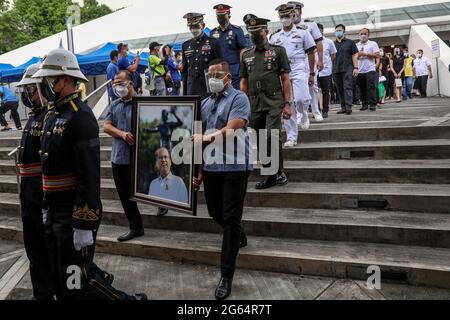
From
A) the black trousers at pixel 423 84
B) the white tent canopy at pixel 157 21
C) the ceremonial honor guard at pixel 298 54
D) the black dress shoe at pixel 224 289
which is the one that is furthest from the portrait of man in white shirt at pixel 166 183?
the white tent canopy at pixel 157 21

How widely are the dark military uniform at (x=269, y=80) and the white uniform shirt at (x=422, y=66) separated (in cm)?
1196

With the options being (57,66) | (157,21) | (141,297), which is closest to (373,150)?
(141,297)

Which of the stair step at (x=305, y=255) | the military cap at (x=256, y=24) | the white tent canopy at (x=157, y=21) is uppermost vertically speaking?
the white tent canopy at (x=157, y=21)

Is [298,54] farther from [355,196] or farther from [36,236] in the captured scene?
[36,236]

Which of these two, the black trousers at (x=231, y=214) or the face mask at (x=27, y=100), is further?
the face mask at (x=27, y=100)

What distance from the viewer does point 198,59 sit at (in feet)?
19.6

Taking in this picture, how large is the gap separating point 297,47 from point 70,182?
4.54m

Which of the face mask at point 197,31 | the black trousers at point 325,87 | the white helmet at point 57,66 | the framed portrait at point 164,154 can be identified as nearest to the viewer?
the white helmet at point 57,66

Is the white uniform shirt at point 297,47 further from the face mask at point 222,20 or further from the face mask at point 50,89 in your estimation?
the face mask at point 50,89

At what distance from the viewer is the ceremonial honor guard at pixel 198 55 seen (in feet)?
19.4

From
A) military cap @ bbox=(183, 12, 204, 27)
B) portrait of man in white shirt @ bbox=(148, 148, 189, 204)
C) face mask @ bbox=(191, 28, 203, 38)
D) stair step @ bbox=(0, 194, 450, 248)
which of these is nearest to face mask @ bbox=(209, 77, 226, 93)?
portrait of man in white shirt @ bbox=(148, 148, 189, 204)

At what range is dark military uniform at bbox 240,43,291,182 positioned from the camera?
5.34 metres

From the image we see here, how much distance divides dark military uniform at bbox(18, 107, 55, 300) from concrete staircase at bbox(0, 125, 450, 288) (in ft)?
4.38

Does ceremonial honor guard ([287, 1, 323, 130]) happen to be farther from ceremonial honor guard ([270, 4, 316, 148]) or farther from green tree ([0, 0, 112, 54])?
green tree ([0, 0, 112, 54])
